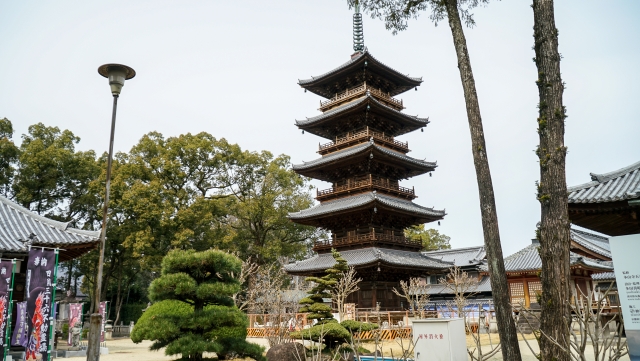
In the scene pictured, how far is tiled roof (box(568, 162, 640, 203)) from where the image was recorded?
815cm

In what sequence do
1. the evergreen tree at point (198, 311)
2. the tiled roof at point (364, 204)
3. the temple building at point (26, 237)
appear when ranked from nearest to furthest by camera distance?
the evergreen tree at point (198, 311) < the temple building at point (26, 237) < the tiled roof at point (364, 204)

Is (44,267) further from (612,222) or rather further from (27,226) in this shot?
(612,222)

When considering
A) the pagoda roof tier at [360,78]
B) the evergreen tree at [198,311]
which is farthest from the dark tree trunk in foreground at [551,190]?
the pagoda roof tier at [360,78]

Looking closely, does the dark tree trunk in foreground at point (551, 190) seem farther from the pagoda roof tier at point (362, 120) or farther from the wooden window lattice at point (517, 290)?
the wooden window lattice at point (517, 290)

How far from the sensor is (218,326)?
10.9m

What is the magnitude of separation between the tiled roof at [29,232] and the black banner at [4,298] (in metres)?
0.90

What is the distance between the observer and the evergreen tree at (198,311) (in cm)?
1052

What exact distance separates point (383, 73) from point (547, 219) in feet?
73.1

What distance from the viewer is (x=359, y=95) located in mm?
26266

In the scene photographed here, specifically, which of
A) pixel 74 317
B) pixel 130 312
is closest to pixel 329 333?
pixel 74 317

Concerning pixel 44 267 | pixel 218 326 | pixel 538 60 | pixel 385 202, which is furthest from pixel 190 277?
pixel 385 202

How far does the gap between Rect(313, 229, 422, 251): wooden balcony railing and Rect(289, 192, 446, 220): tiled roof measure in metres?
1.67

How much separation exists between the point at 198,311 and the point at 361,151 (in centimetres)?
1444

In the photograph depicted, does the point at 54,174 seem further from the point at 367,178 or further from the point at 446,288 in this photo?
the point at 446,288
